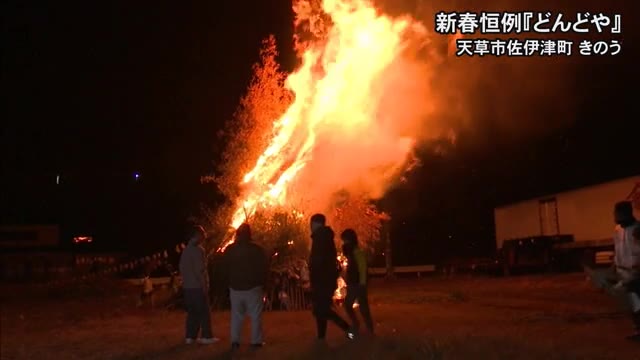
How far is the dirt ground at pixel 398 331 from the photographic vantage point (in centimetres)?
873

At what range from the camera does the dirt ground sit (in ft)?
28.6

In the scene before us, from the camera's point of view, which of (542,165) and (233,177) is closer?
(233,177)

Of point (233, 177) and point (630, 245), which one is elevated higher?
point (233, 177)

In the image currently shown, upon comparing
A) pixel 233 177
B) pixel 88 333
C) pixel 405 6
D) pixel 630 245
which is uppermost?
pixel 405 6

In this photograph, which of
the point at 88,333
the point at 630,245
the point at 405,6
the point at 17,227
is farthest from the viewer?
the point at 17,227

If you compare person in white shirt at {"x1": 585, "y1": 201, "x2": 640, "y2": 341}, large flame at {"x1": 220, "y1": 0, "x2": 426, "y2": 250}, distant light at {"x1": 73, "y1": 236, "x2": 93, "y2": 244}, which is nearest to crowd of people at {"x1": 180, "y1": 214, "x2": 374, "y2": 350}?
person in white shirt at {"x1": 585, "y1": 201, "x2": 640, "y2": 341}

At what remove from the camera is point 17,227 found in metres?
45.0

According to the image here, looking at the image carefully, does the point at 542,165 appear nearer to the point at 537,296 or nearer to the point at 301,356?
the point at 537,296

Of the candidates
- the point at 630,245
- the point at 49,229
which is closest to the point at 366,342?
the point at 630,245

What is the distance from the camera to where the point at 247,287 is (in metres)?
10.5

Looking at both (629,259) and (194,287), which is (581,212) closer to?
(629,259)

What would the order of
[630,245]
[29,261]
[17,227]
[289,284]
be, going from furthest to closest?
[17,227] → [29,261] → [289,284] → [630,245]

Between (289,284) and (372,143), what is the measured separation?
177 inches

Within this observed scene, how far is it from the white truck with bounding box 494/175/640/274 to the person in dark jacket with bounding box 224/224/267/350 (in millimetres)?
21170
